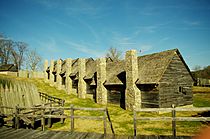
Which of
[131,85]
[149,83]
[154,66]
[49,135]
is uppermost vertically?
[154,66]

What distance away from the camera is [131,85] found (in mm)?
19047

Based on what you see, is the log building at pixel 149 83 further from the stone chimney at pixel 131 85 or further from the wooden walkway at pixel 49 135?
the wooden walkway at pixel 49 135

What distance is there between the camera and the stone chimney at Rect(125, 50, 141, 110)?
18719mm

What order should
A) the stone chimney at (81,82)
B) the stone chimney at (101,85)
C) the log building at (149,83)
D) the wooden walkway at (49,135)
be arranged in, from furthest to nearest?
the stone chimney at (81,82), the stone chimney at (101,85), the log building at (149,83), the wooden walkway at (49,135)

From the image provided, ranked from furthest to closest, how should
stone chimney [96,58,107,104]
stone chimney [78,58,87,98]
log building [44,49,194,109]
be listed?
stone chimney [78,58,87,98] < stone chimney [96,58,107,104] < log building [44,49,194,109]

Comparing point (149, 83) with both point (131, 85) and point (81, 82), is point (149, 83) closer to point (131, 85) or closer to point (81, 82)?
point (131, 85)

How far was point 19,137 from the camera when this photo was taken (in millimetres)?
7246

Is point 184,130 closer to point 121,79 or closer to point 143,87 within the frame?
point 143,87

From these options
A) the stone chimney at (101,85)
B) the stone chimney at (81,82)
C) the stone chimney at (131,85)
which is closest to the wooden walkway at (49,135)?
the stone chimney at (131,85)

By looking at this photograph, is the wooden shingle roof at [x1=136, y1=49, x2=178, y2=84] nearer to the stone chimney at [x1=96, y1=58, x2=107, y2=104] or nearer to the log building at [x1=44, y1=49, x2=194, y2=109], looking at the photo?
the log building at [x1=44, y1=49, x2=194, y2=109]

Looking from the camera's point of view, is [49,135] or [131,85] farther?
[131,85]

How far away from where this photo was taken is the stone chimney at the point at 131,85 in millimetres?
18719

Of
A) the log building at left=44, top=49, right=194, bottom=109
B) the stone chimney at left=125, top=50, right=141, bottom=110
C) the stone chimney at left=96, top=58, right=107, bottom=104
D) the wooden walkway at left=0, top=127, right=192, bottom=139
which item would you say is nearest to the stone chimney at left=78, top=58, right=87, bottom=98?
the stone chimney at left=96, top=58, right=107, bottom=104

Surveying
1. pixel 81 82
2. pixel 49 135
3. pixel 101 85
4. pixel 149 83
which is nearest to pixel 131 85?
pixel 149 83
